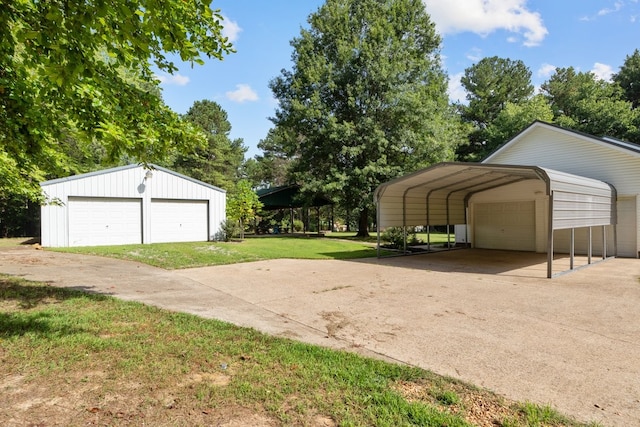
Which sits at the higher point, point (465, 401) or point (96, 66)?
point (96, 66)

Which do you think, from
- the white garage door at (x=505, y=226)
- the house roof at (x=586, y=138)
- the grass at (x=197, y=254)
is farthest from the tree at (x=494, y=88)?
the grass at (x=197, y=254)

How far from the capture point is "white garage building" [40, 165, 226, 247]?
14031 millimetres

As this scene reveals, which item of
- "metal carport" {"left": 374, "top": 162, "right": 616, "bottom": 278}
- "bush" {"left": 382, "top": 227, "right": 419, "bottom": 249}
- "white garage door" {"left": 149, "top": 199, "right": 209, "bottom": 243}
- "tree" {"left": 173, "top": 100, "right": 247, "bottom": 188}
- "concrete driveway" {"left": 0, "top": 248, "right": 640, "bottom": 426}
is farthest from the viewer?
"tree" {"left": 173, "top": 100, "right": 247, "bottom": 188}

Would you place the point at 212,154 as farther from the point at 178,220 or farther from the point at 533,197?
the point at 533,197

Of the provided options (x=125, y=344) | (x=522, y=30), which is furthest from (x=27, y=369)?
(x=522, y=30)

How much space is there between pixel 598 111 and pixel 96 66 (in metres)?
33.2

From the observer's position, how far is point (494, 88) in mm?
35344

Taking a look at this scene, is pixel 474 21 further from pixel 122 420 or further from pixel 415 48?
pixel 122 420

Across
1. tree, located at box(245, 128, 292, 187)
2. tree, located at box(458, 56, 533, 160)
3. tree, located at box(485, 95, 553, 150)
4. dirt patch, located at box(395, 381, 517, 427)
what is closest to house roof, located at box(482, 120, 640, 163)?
tree, located at box(485, 95, 553, 150)

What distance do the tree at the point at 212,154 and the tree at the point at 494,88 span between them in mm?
24662

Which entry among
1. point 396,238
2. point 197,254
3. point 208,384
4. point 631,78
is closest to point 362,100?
point 396,238

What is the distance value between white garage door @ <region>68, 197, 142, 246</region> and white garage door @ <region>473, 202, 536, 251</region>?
15783 mm

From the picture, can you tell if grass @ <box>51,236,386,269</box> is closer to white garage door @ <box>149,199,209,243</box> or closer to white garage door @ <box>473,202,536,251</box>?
white garage door @ <box>149,199,209,243</box>

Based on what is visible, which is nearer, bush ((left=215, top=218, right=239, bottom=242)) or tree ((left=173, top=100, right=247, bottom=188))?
bush ((left=215, top=218, right=239, bottom=242))
